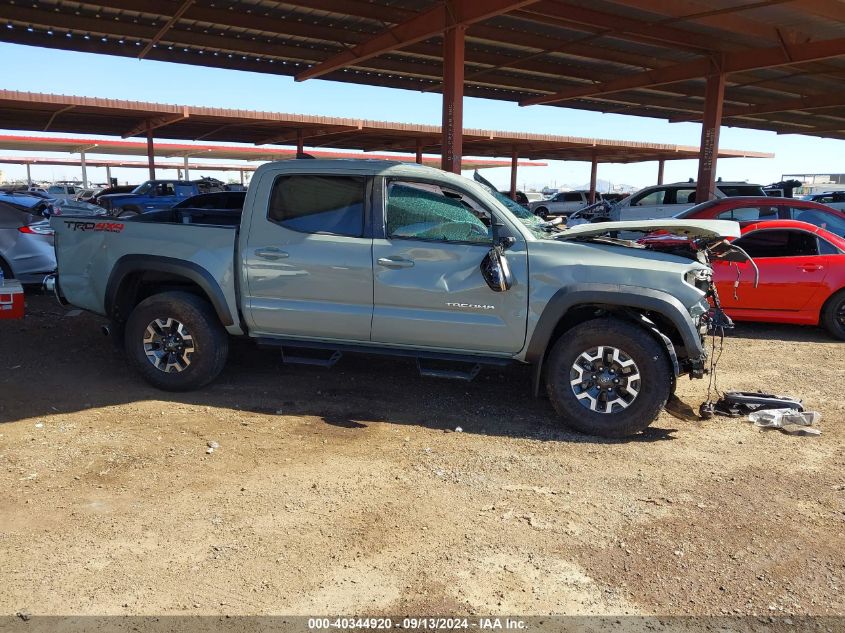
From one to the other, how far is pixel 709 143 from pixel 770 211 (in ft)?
23.0

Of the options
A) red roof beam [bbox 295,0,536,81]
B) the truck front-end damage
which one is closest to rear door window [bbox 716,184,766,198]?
red roof beam [bbox 295,0,536,81]

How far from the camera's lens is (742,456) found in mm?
4590

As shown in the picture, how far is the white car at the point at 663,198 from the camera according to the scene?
1702 centimetres

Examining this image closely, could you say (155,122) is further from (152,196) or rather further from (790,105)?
(790,105)

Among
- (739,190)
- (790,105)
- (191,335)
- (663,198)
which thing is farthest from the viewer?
(790,105)

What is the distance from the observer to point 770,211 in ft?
31.8

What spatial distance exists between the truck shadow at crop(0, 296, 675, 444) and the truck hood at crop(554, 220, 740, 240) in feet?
5.02

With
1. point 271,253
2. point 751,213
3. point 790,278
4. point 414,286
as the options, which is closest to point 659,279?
point 414,286

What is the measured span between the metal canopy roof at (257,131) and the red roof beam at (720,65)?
12.1 m

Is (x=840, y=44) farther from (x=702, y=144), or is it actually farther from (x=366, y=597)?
(x=366, y=597)

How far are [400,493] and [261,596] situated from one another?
1196mm

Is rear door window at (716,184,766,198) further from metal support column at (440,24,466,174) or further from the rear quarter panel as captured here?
the rear quarter panel

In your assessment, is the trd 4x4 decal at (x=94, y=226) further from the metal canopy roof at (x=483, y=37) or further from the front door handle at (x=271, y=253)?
the metal canopy roof at (x=483, y=37)

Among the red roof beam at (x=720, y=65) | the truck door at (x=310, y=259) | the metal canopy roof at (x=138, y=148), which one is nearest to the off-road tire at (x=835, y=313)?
the truck door at (x=310, y=259)
